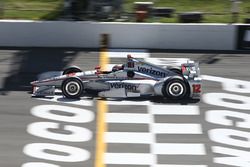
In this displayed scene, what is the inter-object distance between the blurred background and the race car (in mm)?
7060

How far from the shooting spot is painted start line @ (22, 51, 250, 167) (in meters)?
15.7

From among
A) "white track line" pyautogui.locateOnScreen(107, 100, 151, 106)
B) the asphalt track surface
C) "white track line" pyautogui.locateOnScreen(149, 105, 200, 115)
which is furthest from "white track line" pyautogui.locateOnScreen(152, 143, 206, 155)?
"white track line" pyautogui.locateOnScreen(107, 100, 151, 106)

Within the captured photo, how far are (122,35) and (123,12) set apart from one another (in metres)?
1.71

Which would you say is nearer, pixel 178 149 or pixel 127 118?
pixel 178 149

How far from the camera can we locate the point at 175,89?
764 inches

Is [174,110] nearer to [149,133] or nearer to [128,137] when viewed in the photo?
[149,133]

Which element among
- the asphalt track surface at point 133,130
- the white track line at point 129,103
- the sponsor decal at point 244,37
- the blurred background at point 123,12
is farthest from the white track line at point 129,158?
the blurred background at point 123,12

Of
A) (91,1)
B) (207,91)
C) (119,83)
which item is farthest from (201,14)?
(119,83)

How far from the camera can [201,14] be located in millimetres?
26531

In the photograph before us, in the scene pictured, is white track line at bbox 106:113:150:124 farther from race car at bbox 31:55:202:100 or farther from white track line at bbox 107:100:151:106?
race car at bbox 31:55:202:100

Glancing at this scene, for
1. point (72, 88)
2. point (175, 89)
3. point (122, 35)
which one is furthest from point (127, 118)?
point (122, 35)

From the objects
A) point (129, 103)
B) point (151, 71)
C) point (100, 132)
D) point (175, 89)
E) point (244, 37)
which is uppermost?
point (244, 37)

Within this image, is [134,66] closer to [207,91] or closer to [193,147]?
[207,91]

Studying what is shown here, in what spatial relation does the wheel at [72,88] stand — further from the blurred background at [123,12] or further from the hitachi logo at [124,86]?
the blurred background at [123,12]
